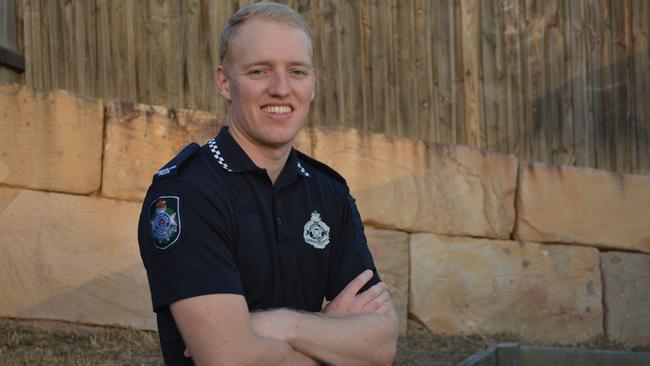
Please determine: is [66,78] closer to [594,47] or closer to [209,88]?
[209,88]

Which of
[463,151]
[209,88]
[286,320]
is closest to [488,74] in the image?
[463,151]

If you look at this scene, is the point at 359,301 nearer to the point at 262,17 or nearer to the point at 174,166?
the point at 174,166

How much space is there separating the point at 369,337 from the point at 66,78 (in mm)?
3376

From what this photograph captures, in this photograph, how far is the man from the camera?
8.89 ft

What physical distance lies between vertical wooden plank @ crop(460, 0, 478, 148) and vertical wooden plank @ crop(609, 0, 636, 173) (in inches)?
45.3

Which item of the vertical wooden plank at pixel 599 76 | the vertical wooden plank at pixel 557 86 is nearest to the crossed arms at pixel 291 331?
the vertical wooden plank at pixel 557 86

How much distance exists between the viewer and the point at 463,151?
264 inches

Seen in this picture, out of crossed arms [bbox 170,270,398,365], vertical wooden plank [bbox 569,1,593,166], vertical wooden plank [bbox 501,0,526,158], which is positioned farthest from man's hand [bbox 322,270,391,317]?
vertical wooden plank [bbox 569,1,593,166]

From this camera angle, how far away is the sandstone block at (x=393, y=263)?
6273mm

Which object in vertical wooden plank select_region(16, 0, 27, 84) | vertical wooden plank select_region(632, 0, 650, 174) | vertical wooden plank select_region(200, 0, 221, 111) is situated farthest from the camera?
vertical wooden plank select_region(632, 0, 650, 174)

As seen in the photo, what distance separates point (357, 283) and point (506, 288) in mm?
3806

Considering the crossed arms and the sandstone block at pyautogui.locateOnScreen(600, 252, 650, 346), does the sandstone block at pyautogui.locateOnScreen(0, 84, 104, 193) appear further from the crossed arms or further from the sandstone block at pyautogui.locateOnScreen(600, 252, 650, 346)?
the sandstone block at pyautogui.locateOnScreen(600, 252, 650, 346)

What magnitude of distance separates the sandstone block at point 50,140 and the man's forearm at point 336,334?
2.76 metres

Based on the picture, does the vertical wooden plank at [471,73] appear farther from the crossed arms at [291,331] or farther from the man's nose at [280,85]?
the man's nose at [280,85]
